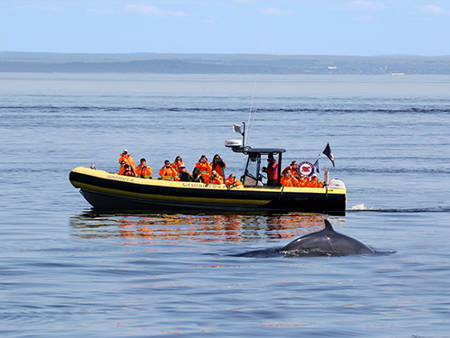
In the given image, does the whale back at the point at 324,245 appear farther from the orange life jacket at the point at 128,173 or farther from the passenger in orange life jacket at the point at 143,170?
the passenger in orange life jacket at the point at 143,170

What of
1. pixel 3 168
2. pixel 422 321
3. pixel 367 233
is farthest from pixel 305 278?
pixel 3 168

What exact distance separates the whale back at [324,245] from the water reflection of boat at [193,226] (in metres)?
4.22

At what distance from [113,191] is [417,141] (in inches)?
1739

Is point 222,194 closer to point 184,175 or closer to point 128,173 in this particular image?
point 184,175

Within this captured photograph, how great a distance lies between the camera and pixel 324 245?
23266 mm

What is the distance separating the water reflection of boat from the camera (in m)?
28.1

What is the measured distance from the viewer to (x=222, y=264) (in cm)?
2298

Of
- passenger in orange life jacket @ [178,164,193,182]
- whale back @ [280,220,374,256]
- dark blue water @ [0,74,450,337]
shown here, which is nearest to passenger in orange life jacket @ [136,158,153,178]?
passenger in orange life jacket @ [178,164,193,182]

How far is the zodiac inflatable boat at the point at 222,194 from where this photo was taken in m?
33.2

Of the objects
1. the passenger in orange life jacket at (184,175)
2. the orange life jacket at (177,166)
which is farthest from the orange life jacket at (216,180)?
the orange life jacket at (177,166)

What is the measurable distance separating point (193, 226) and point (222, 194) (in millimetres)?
3148

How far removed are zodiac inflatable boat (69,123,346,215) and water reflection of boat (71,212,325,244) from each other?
532mm

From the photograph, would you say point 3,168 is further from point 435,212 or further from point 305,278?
point 305,278

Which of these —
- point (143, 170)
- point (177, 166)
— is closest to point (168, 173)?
point (177, 166)
